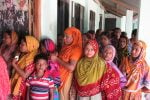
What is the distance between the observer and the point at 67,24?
230 inches

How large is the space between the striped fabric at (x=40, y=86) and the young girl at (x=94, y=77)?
0.43 metres

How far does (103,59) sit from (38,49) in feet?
2.55

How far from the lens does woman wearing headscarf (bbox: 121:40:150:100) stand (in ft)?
13.7

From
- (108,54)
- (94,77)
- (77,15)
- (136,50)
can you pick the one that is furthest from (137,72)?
(77,15)

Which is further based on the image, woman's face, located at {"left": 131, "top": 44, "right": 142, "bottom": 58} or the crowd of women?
woman's face, located at {"left": 131, "top": 44, "right": 142, "bottom": 58}

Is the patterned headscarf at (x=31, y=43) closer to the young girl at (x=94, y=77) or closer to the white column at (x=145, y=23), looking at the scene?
the young girl at (x=94, y=77)

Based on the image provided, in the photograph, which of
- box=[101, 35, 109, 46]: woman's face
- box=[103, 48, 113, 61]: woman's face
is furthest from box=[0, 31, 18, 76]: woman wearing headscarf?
box=[101, 35, 109, 46]: woman's face

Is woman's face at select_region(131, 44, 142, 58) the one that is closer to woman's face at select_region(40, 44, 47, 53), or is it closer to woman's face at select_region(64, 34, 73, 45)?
woman's face at select_region(64, 34, 73, 45)

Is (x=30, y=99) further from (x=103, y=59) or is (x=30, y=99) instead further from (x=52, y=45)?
(x=103, y=59)

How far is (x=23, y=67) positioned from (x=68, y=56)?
1.74ft

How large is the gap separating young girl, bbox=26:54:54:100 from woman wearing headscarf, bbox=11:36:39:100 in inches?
3.9

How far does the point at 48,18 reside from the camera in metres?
3.88

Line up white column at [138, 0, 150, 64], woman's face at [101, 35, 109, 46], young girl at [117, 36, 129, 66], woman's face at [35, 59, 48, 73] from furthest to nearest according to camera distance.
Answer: white column at [138, 0, 150, 64], young girl at [117, 36, 129, 66], woman's face at [101, 35, 109, 46], woman's face at [35, 59, 48, 73]

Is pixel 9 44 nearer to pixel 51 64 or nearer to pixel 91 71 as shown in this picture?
pixel 51 64
